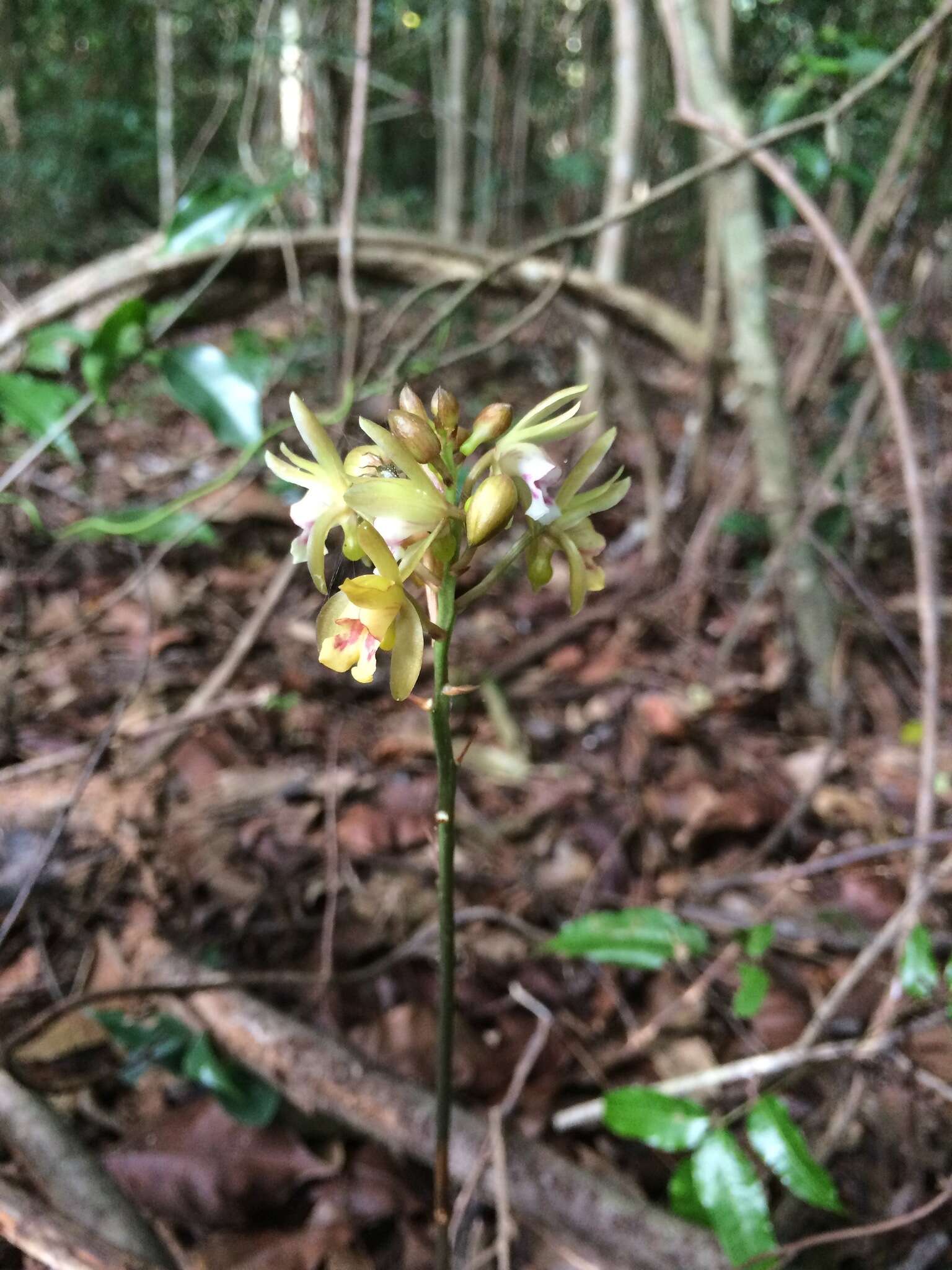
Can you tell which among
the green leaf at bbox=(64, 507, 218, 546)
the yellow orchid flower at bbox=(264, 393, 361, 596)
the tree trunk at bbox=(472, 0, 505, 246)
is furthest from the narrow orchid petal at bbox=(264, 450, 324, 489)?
the tree trunk at bbox=(472, 0, 505, 246)

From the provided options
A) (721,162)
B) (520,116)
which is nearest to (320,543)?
(721,162)

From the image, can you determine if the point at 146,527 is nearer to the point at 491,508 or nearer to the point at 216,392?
the point at 216,392

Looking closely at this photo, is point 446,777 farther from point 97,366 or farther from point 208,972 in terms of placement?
point 97,366

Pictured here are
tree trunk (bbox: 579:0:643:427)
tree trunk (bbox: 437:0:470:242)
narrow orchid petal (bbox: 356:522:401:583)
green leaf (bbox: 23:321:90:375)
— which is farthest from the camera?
tree trunk (bbox: 437:0:470:242)

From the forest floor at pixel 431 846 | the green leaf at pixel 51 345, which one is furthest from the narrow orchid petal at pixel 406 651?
the green leaf at pixel 51 345

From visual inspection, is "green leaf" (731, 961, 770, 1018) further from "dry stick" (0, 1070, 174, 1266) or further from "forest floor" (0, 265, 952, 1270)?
"dry stick" (0, 1070, 174, 1266)

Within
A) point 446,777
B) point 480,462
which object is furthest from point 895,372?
point 446,777
